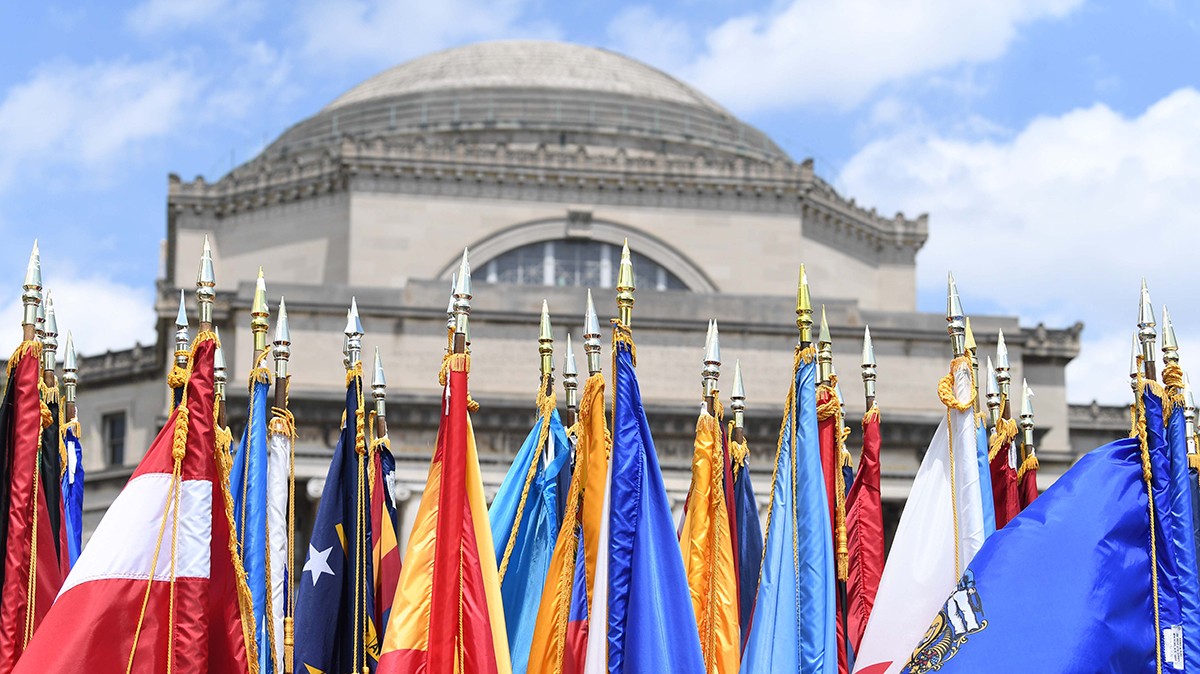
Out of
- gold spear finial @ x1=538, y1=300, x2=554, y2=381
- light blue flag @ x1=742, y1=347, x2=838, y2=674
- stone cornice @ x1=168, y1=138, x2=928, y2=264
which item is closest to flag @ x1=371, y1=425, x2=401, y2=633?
gold spear finial @ x1=538, y1=300, x2=554, y2=381

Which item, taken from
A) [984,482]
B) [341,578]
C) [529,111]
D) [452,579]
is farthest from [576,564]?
[529,111]

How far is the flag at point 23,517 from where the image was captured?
1554 centimetres

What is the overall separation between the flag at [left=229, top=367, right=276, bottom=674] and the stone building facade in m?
22.9

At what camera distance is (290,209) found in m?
51.7

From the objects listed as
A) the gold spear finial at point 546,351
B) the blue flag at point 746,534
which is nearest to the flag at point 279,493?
the gold spear finial at point 546,351

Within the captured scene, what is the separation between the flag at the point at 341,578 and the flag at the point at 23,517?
224 centimetres

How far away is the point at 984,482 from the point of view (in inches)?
636

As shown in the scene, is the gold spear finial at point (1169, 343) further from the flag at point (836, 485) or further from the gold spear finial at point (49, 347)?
the gold spear finial at point (49, 347)

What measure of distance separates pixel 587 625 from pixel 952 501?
3241 millimetres

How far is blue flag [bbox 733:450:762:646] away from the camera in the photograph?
60.3 feet

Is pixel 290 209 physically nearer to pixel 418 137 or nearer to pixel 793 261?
pixel 418 137

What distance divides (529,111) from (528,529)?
39853 millimetres

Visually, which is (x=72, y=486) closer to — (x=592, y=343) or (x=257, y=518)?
(x=257, y=518)

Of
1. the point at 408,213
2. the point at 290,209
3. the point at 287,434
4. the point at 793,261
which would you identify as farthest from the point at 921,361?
the point at 287,434
